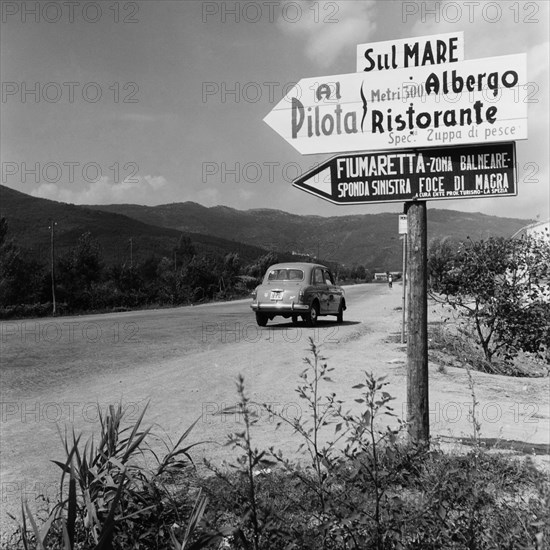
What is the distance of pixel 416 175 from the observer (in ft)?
12.4

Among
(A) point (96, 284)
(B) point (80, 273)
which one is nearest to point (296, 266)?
(A) point (96, 284)

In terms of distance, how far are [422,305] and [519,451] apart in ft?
4.85

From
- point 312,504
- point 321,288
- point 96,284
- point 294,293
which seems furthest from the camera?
point 96,284

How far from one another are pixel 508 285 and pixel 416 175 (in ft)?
20.5

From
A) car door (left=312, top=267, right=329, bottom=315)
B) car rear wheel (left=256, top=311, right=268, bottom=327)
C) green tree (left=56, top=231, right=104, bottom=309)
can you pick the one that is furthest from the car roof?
green tree (left=56, top=231, right=104, bottom=309)

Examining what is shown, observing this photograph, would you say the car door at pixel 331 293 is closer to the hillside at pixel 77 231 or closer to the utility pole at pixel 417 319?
the utility pole at pixel 417 319

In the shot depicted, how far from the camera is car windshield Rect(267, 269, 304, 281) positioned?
51.8 feet

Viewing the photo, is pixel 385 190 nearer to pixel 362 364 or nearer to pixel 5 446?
pixel 5 446

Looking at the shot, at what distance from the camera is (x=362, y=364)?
29.7 ft

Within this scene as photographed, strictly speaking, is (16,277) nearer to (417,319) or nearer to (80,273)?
(80,273)

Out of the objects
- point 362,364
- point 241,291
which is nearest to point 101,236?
point 241,291

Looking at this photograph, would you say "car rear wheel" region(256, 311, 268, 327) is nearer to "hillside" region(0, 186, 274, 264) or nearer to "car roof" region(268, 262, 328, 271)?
"car roof" region(268, 262, 328, 271)

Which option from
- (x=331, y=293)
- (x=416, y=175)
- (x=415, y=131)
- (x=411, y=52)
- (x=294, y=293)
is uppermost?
(x=411, y=52)

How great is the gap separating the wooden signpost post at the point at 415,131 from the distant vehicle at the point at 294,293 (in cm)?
1142
